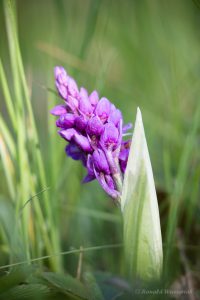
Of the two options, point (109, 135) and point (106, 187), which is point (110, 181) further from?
point (109, 135)

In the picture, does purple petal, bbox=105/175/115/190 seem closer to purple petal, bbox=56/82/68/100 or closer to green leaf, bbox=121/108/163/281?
green leaf, bbox=121/108/163/281

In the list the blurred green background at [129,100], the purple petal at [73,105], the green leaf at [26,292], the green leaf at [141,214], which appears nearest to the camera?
the green leaf at [26,292]

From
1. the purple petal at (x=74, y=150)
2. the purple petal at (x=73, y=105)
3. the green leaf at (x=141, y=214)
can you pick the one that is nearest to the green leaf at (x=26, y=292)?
the green leaf at (x=141, y=214)

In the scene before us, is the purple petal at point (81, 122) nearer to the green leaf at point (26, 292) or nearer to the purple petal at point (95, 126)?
the purple petal at point (95, 126)

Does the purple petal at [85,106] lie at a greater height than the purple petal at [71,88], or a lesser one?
lesser

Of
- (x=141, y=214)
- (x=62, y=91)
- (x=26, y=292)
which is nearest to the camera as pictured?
(x=26, y=292)

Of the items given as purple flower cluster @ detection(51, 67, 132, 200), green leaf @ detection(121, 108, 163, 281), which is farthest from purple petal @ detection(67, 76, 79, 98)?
green leaf @ detection(121, 108, 163, 281)

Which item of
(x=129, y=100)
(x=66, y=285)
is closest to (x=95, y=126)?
(x=66, y=285)
